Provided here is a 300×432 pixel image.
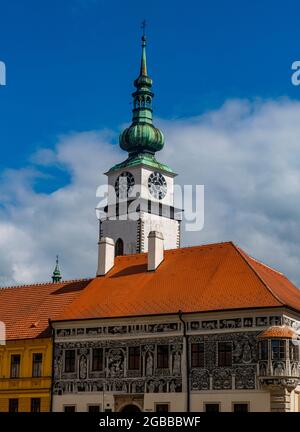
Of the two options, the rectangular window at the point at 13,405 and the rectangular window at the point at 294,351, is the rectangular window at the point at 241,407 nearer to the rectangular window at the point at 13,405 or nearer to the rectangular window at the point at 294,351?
the rectangular window at the point at 294,351

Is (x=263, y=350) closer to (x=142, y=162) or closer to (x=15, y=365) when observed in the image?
(x=15, y=365)

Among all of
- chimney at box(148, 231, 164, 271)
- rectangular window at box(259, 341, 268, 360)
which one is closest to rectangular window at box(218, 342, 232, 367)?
rectangular window at box(259, 341, 268, 360)

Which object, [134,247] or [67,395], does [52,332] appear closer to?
[67,395]

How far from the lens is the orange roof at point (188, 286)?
36562 mm

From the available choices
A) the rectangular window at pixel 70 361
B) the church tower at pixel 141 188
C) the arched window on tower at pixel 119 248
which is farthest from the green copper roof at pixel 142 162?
the rectangular window at pixel 70 361

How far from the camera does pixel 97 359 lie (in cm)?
3888

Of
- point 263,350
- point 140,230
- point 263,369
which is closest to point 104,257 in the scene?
point 263,350

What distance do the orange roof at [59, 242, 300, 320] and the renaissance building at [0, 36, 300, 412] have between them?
0.07 meters

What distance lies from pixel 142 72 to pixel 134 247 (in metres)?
18.7

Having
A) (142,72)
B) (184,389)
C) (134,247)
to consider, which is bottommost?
(184,389)

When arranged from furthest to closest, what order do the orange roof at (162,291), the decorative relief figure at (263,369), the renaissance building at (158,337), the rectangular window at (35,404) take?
the rectangular window at (35,404)
the orange roof at (162,291)
the renaissance building at (158,337)
the decorative relief figure at (263,369)

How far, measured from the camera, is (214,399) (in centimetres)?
3528

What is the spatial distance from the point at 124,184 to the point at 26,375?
1605 inches
